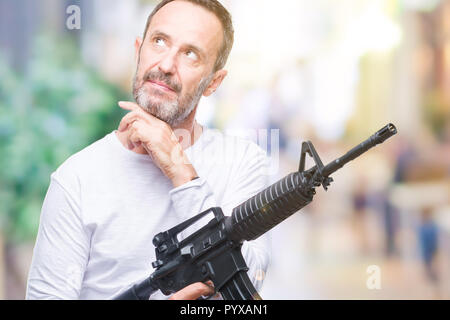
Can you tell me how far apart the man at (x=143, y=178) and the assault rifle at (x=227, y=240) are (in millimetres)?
48

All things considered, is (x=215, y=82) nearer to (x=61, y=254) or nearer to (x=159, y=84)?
(x=159, y=84)

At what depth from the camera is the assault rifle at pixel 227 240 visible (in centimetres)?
75

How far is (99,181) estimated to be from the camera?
3.10 feet

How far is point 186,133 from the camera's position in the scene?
0.97 m

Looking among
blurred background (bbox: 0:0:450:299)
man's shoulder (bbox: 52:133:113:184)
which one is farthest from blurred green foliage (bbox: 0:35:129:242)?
man's shoulder (bbox: 52:133:113:184)

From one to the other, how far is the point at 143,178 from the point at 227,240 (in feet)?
0.64

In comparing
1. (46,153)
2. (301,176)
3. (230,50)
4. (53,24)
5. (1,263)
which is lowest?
(1,263)

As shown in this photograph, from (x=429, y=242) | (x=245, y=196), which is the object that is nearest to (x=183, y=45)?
(x=245, y=196)

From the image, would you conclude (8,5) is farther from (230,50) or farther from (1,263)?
(230,50)

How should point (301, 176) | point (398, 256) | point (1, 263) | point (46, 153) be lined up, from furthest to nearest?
point (398, 256)
point (1, 263)
point (46, 153)
point (301, 176)

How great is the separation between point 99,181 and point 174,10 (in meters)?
0.28

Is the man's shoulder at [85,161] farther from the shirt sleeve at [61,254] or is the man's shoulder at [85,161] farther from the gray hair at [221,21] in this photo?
the gray hair at [221,21]

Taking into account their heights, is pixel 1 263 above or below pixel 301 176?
below

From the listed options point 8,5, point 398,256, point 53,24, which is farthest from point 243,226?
point 398,256
